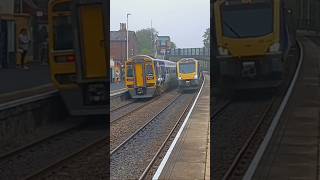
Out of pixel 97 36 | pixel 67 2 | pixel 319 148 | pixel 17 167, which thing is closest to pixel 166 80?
pixel 97 36

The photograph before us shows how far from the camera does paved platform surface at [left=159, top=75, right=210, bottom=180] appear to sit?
6.65 feet

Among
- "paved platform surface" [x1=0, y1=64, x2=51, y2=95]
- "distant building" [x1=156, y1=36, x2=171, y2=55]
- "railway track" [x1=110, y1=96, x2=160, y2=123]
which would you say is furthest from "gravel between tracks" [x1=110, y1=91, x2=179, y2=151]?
"paved platform surface" [x1=0, y1=64, x2=51, y2=95]

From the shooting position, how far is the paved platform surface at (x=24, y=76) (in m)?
4.11

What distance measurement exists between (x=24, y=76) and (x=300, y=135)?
2744 mm

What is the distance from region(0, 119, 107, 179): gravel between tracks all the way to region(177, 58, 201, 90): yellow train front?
2392 millimetres

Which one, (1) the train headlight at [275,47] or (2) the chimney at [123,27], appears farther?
(1) the train headlight at [275,47]

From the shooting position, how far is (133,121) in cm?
206

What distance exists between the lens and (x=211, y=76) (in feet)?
6.98

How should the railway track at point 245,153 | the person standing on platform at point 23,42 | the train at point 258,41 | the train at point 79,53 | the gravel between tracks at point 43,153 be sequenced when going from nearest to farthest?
1. the train at point 79,53
2. the train at point 258,41
3. the person standing on platform at point 23,42
4. the railway track at point 245,153
5. the gravel between tracks at point 43,153

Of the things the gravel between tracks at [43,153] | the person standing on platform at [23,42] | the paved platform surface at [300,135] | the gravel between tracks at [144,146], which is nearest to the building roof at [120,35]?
the gravel between tracks at [144,146]

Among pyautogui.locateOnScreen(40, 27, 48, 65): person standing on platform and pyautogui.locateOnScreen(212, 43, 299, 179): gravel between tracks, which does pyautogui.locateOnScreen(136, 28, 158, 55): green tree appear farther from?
pyautogui.locateOnScreen(40, 27, 48, 65): person standing on platform

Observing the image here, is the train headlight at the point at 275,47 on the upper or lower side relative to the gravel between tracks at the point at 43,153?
upper

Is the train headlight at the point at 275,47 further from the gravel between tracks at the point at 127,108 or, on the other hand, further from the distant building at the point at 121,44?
the distant building at the point at 121,44

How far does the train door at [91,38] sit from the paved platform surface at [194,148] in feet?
1.72
